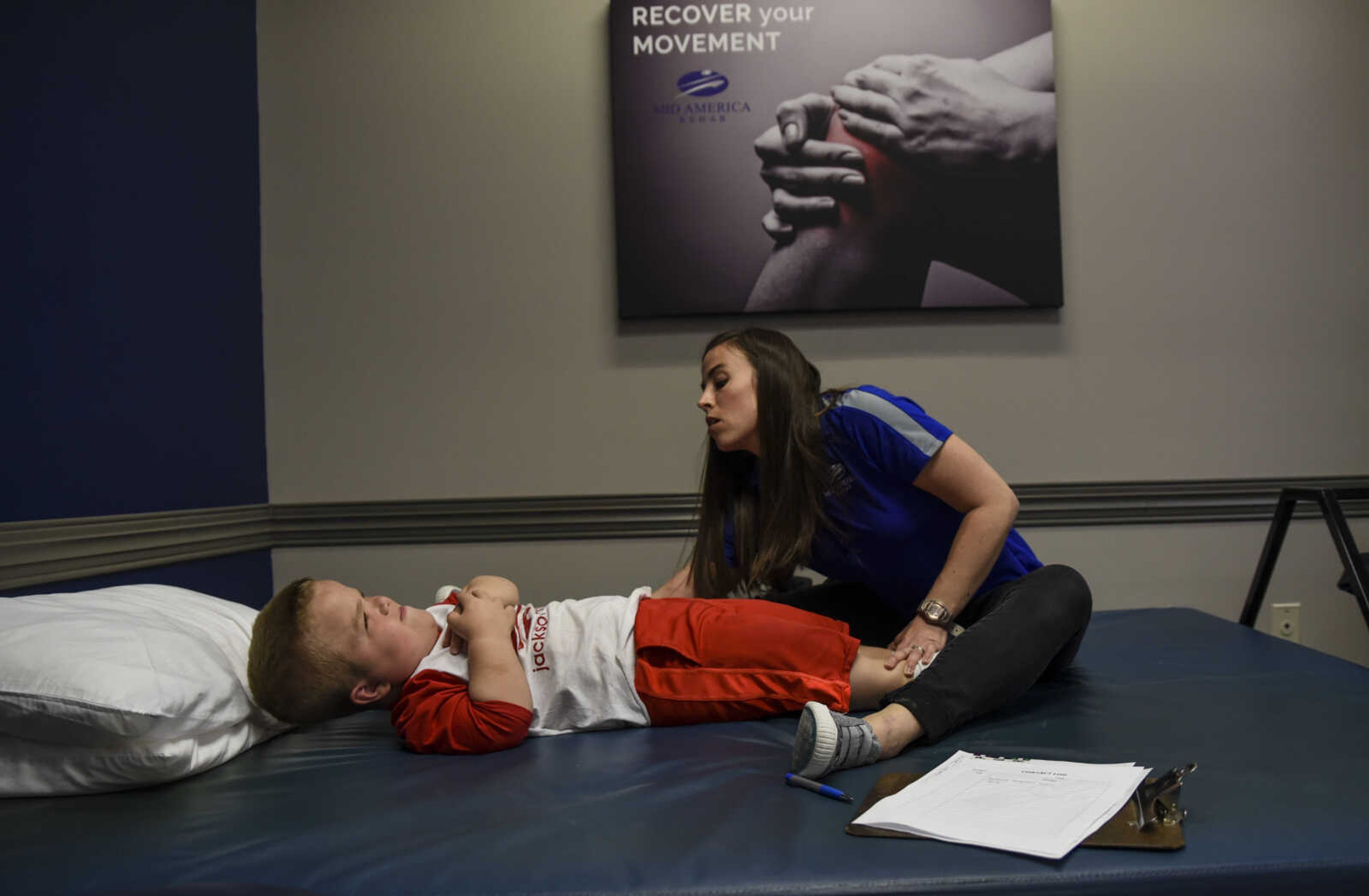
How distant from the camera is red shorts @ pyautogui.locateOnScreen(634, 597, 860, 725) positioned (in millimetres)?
1551

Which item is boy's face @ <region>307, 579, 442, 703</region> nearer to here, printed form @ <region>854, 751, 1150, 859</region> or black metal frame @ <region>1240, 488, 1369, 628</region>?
printed form @ <region>854, 751, 1150, 859</region>

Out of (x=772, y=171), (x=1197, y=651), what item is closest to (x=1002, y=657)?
(x=1197, y=651)

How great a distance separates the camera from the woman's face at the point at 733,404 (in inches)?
71.2

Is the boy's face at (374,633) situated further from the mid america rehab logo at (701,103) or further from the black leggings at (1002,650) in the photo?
the mid america rehab logo at (701,103)

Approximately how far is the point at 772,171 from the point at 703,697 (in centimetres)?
163

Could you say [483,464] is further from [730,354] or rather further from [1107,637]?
[1107,637]

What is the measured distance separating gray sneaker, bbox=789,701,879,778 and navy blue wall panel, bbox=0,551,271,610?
1.45 m

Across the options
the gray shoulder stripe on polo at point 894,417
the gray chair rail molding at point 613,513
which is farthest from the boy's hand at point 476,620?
the gray chair rail molding at point 613,513

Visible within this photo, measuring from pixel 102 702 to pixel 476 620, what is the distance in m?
0.52

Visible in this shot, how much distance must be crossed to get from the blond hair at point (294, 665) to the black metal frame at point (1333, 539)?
1.98 m

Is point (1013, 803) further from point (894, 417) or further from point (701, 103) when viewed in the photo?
point (701, 103)

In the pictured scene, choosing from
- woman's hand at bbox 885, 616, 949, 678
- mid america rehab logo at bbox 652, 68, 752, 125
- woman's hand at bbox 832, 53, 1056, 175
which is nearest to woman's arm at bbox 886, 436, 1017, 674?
woman's hand at bbox 885, 616, 949, 678

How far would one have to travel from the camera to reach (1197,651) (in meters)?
1.86

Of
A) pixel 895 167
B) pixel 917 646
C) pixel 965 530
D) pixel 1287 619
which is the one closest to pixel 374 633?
pixel 917 646
